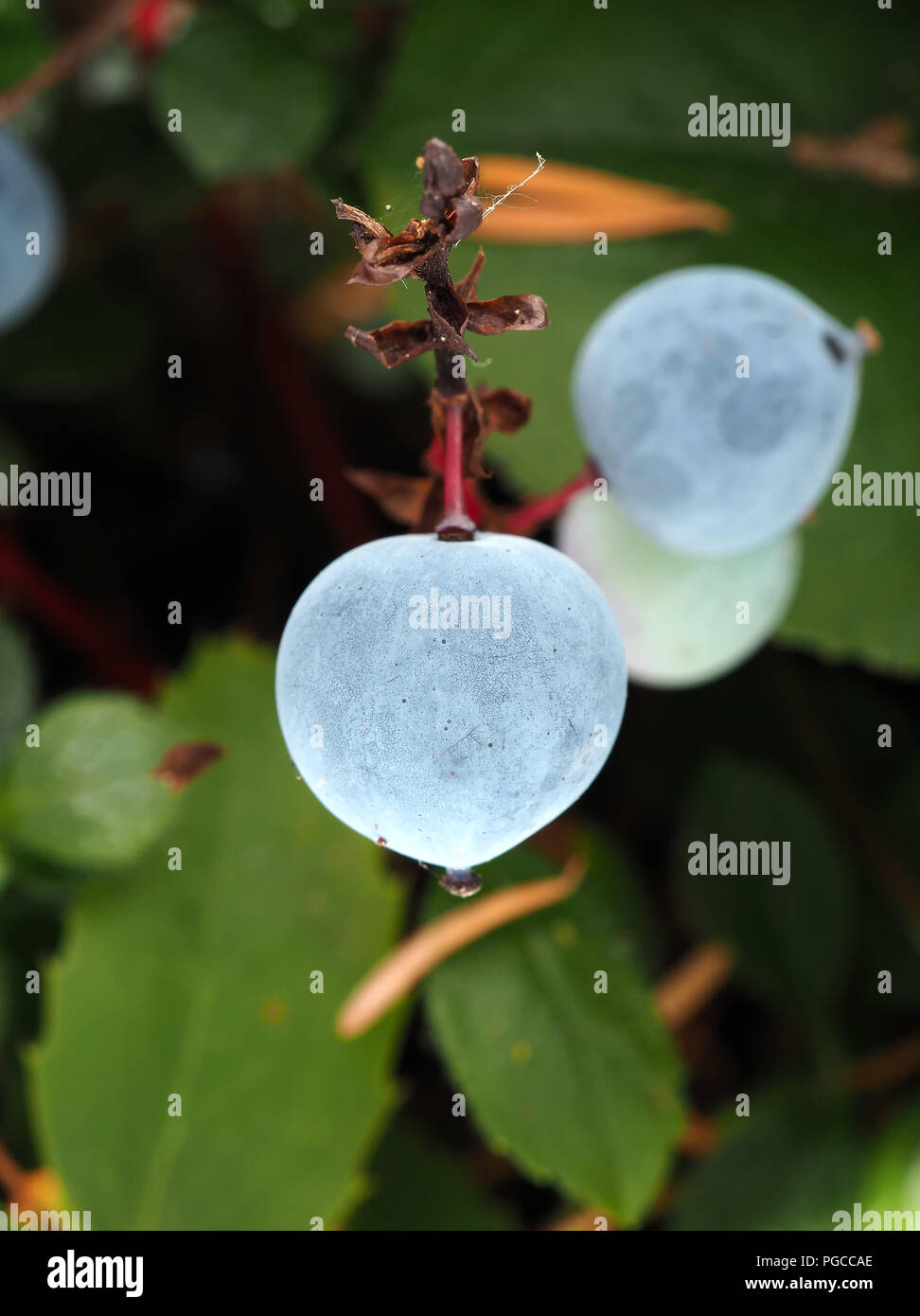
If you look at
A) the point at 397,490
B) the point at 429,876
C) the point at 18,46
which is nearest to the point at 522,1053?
the point at 429,876

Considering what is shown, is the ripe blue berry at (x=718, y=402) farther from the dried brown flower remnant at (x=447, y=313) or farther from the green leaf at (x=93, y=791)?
the green leaf at (x=93, y=791)


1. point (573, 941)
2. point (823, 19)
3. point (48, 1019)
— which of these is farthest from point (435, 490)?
point (823, 19)

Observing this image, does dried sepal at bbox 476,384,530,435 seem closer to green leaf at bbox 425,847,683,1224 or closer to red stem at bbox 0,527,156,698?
green leaf at bbox 425,847,683,1224

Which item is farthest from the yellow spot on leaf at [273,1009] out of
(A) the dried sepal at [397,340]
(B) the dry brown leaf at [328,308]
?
(B) the dry brown leaf at [328,308]

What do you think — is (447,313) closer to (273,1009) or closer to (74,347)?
(273,1009)

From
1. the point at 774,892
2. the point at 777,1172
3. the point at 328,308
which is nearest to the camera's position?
the point at 777,1172

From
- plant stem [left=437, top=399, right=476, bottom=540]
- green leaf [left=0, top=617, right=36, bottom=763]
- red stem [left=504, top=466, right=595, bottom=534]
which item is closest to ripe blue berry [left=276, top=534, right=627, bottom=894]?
plant stem [left=437, top=399, right=476, bottom=540]
